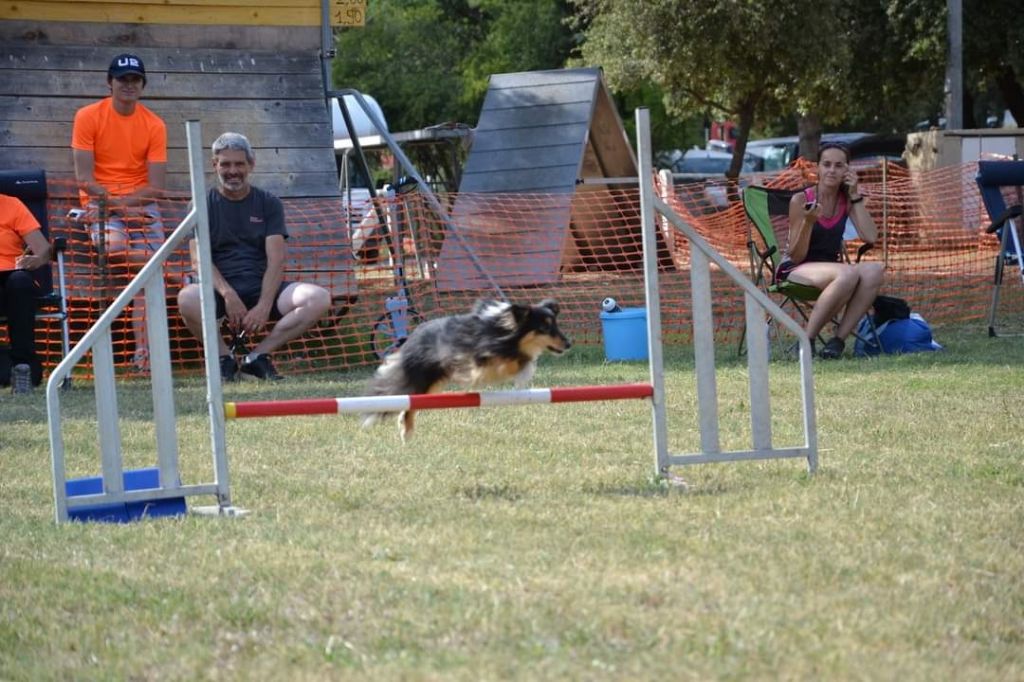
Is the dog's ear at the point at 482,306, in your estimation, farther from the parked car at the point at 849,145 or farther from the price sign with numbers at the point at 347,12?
the parked car at the point at 849,145

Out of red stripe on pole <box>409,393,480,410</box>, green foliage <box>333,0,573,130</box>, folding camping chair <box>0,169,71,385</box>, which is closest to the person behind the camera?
red stripe on pole <box>409,393,480,410</box>

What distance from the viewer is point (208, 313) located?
4863mm

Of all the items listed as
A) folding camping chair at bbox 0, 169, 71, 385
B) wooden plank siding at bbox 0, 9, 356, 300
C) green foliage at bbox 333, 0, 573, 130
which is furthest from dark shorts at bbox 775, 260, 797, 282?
green foliage at bbox 333, 0, 573, 130

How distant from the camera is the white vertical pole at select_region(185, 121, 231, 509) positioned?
482 cm

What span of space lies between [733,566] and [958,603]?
0.62m

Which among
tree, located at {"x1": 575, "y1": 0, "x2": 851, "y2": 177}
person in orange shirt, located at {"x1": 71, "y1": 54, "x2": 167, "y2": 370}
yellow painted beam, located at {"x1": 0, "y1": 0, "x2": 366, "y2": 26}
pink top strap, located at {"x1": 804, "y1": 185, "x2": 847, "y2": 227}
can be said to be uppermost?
tree, located at {"x1": 575, "y1": 0, "x2": 851, "y2": 177}

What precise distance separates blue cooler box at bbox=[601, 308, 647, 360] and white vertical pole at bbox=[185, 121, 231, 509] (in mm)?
4743

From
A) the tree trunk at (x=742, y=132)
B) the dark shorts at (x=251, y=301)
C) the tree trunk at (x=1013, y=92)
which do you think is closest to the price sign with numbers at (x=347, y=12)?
the dark shorts at (x=251, y=301)

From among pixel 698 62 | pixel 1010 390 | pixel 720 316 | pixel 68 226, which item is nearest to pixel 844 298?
pixel 1010 390

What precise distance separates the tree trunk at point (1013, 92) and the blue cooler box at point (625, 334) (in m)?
20.6

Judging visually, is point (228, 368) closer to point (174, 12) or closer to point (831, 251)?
point (831, 251)

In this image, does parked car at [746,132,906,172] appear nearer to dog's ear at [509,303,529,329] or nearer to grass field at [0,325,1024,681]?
grass field at [0,325,1024,681]

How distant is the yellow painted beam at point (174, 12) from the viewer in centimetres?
1121

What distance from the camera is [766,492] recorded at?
495 cm
